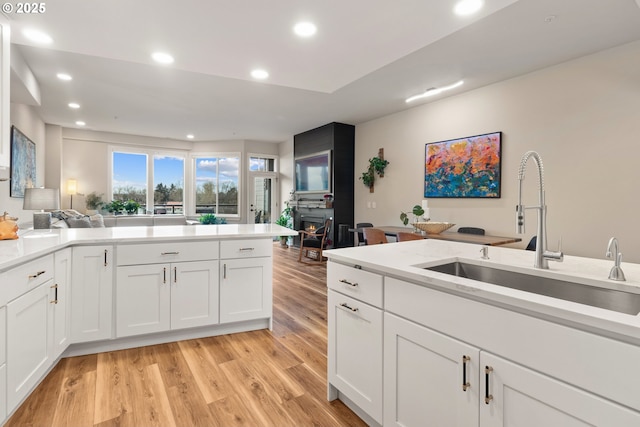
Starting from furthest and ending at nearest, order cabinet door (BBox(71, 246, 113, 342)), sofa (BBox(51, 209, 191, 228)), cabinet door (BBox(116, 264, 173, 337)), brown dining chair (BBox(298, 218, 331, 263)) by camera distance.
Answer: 1. brown dining chair (BBox(298, 218, 331, 263))
2. sofa (BBox(51, 209, 191, 228))
3. cabinet door (BBox(116, 264, 173, 337))
4. cabinet door (BBox(71, 246, 113, 342))

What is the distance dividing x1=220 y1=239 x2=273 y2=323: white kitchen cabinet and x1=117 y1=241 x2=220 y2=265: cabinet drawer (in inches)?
4.4

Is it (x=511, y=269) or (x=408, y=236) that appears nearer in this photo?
(x=511, y=269)

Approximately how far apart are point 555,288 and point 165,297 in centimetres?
249

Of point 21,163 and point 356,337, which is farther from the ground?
point 21,163

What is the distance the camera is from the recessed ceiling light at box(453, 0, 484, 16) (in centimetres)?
215

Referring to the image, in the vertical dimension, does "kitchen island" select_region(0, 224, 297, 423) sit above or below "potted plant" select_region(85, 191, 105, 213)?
below

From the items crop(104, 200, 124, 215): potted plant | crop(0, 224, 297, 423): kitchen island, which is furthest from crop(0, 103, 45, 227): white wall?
crop(0, 224, 297, 423): kitchen island

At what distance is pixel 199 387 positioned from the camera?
1969 mm

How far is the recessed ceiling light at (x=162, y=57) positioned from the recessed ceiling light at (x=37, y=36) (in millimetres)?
789

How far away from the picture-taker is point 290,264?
5848 millimetres

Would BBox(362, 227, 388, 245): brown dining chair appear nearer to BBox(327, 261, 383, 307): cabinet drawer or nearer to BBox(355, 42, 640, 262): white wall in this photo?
BBox(355, 42, 640, 262): white wall

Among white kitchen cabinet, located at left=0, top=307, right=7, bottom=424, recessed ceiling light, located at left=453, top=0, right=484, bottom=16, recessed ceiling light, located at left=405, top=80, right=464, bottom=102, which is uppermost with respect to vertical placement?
recessed ceiling light, located at left=405, top=80, right=464, bottom=102

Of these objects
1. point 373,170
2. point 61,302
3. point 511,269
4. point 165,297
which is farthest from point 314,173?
point 511,269

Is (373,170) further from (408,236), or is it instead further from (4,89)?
(4,89)
